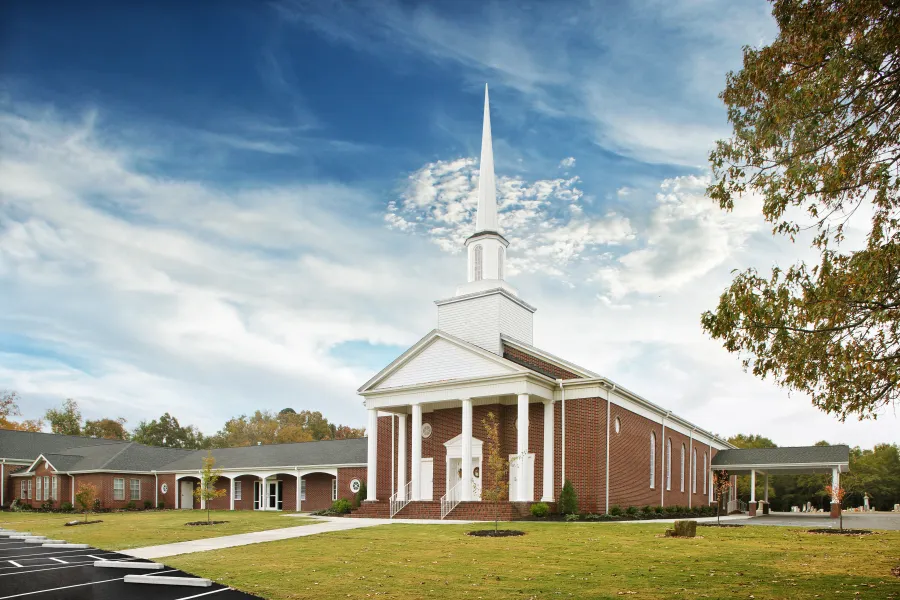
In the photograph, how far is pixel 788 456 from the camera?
149ft

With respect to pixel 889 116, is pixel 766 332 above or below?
below

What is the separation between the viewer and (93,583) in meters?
13.1

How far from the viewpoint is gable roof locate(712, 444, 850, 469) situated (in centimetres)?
4297

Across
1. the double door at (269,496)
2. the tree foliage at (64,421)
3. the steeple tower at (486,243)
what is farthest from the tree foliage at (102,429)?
the steeple tower at (486,243)

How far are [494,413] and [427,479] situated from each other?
5.53m

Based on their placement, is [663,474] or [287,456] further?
[287,456]

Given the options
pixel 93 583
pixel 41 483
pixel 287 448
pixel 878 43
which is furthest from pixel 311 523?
pixel 41 483

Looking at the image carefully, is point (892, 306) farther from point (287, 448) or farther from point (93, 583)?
point (287, 448)

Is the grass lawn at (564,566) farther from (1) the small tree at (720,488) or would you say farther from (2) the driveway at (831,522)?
(1) the small tree at (720,488)

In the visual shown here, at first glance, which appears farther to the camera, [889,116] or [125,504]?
[125,504]

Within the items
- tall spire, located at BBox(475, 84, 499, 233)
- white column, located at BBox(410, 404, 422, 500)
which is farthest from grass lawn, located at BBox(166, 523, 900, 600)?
tall spire, located at BBox(475, 84, 499, 233)

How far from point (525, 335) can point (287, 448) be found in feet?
74.1

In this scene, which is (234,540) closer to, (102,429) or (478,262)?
(478,262)

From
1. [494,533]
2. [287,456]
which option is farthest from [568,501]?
[287,456]
